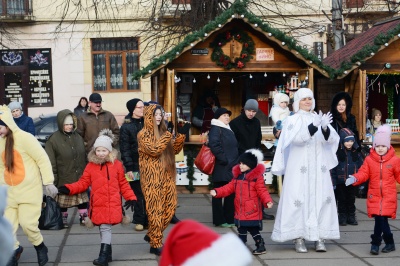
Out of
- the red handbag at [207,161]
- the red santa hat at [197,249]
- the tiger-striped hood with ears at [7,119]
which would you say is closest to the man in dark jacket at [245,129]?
the red handbag at [207,161]

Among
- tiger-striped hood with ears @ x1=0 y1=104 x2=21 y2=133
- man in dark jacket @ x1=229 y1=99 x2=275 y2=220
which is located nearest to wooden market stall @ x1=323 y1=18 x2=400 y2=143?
man in dark jacket @ x1=229 y1=99 x2=275 y2=220

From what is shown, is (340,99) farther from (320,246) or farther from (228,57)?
(228,57)

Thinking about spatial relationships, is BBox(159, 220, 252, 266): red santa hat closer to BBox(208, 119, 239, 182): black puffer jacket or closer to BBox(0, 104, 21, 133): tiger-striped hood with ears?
BBox(0, 104, 21, 133): tiger-striped hood with ears

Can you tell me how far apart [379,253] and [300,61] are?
5822 mm

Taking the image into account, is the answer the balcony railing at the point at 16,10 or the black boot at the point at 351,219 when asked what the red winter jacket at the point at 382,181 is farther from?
the balcony railing at the point at 16,10

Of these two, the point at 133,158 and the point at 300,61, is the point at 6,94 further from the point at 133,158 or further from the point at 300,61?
the point at 133,158

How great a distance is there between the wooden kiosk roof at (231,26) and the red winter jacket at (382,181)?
5136 millimetres

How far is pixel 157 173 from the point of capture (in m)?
8.76

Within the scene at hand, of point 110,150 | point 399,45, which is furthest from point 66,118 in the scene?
point 399,45

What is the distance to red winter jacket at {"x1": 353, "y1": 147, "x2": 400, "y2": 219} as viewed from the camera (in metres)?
8.83

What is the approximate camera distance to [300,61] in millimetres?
14258

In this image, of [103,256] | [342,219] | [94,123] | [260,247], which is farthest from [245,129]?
[103,256]

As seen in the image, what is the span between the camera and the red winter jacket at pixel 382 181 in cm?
883

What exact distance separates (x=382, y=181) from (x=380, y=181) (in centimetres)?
2
